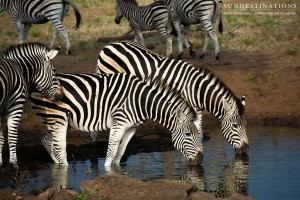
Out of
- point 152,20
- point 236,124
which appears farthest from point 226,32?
point 236,124

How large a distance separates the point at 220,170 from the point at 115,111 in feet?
6.34

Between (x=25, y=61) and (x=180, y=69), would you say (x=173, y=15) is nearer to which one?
(x=180, y=69)

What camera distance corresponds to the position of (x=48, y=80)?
14086 mm

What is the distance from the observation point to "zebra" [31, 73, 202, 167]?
1386 cm

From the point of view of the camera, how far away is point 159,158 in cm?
1495

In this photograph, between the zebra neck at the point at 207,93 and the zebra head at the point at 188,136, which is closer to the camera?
the zebra head at the point at 188,136

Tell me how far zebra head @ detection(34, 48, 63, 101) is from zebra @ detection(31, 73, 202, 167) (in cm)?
17

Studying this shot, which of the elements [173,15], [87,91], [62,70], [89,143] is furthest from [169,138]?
[173,15]

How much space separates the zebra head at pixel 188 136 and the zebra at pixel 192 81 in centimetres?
78

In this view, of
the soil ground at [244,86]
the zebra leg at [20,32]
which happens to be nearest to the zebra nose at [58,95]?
the soil ground at [244,86]

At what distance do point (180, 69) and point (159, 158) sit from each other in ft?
5.35

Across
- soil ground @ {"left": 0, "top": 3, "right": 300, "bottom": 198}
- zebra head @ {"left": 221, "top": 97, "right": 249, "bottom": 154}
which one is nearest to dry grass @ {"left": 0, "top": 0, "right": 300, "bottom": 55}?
soil ground @ {"left": 0, "top": 3, "right": 300, "bottom": 198}

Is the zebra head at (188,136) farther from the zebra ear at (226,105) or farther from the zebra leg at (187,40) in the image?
the zebra leg at (187,40)

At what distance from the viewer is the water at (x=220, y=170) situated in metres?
12.4
